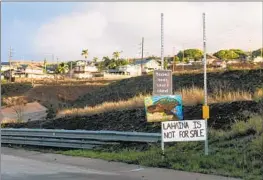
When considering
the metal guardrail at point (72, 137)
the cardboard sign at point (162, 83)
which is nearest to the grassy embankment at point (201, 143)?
the metal guardrail at point (72, 137)

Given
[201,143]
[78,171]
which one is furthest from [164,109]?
[78,171]

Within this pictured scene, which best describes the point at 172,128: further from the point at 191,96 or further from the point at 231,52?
Answer: the point at 231,52

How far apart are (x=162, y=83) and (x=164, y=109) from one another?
718 millimetres

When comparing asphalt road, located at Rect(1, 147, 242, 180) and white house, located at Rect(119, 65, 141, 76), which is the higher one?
white house, located at Rect(119, 65, 141, 76)

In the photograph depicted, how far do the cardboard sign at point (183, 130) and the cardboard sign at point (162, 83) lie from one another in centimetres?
85

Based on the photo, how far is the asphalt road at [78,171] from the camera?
1048 centimetres

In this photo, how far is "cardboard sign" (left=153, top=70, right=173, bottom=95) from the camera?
504 inches

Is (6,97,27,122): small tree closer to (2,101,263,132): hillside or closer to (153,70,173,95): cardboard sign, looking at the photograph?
(2,101,263,132): hillside

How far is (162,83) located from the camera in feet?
42.3

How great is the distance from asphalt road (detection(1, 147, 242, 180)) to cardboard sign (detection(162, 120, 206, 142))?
4.20 ft

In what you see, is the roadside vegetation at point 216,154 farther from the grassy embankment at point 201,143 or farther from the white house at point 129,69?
the white house at point 129,69

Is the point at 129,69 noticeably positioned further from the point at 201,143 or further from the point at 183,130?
the point at 183,130

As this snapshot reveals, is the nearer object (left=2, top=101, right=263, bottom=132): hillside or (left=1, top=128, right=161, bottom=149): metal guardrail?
(left=1, top=128, right=161, bottom=149): metal guardrail

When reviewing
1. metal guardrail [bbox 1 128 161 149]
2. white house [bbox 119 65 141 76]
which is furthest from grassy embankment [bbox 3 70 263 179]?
white house [bbox 119 65 141 76]
